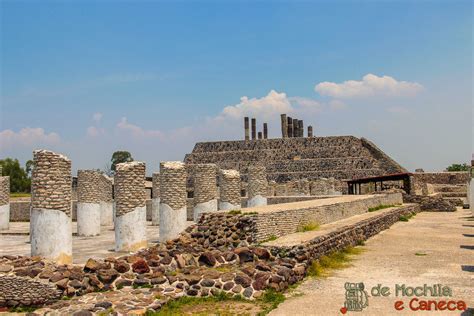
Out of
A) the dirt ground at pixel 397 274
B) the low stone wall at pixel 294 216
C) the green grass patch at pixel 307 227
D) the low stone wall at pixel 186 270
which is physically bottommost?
the dirt ground at pixel 397 274

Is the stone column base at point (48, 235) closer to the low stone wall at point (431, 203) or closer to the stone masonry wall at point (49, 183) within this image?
the stone masonry wall at point (49, 183)

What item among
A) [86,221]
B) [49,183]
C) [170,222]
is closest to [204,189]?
[170,222]

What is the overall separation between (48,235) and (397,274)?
7479 mm

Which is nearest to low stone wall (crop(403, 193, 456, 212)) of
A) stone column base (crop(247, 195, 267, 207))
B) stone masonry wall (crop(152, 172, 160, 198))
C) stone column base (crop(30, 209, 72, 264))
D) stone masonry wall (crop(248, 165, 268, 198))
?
stone masonry wall (crop(248, 165, 268, 198))

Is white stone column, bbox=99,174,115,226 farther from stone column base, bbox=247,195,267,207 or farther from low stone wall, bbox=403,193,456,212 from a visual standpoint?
low stone wall, bbox=403,193,456,212

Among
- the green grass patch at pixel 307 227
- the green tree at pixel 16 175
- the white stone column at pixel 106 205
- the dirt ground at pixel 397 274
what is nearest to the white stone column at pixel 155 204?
the white stone column at pixel 106 205

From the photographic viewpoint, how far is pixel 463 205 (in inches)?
1244

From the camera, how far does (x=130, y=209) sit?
13.8 meters

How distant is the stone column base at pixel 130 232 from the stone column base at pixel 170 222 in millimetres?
1402

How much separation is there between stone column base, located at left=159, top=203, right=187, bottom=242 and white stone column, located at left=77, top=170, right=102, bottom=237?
490 cm

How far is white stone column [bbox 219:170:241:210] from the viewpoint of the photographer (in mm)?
18156

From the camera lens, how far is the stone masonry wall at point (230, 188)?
18188 mm

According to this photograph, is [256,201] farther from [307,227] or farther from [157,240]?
[307,227]

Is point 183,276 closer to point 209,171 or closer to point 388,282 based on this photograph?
point 388,282
